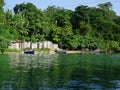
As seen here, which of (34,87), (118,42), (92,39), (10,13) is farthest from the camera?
(118,42)

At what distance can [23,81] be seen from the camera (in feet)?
99.3

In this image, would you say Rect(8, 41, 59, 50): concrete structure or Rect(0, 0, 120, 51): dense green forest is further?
Rect(8, 41, 59, 50): concrete structure

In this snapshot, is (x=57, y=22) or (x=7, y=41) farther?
(x=57, y=22)

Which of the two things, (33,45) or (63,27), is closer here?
(33,45)

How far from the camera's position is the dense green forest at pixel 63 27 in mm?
109062

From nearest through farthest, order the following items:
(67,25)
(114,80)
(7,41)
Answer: (114,80)
(7,41)
(67,25)

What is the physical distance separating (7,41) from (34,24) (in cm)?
2121

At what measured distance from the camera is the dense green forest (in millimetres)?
109062

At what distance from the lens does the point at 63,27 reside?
12925 cm

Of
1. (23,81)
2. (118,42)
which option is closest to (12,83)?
(23,81)

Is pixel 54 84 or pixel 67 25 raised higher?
pixel 67 25

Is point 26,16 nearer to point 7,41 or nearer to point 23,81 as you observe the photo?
point 7,41

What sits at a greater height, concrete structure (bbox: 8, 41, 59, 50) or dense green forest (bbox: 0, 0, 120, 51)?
dense green forest (bbox: 0, 0, 120, 51)

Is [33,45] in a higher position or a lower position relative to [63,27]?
→ lower
